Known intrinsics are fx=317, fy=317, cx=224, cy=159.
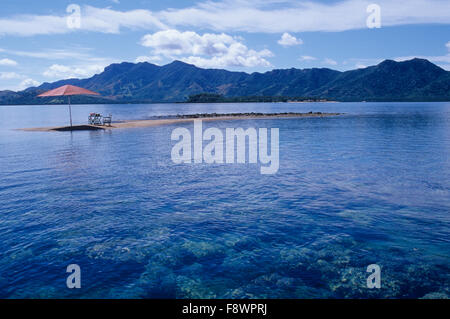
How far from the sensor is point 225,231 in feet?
48.3

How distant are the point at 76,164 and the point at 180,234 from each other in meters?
19.5

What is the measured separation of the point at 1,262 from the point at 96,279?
4.13m

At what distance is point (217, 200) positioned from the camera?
62.6ft

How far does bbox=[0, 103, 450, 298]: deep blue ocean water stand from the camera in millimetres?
10641

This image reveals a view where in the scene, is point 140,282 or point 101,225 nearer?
point 140,282

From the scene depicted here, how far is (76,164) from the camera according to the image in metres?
29.6

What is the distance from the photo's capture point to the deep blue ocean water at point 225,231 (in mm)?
10641
